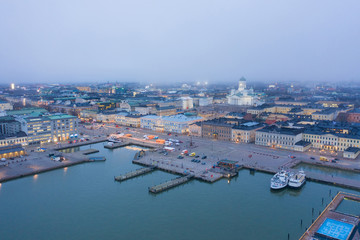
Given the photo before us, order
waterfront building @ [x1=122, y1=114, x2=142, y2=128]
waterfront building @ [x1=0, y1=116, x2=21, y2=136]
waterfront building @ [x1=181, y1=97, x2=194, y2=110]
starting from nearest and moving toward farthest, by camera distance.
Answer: waterfront building @ [x1=0, y1=116, x2=21, y2=136] → waterfront building @ [x1=122, y1=114, x2=142, y2=128] → waterfront building @ [x1=181, y1=97, x2=194, y2=110]

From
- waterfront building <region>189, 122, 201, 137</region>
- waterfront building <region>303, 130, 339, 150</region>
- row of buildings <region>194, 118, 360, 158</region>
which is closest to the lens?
row of buildings <region>194, 118, 360, 158</region>

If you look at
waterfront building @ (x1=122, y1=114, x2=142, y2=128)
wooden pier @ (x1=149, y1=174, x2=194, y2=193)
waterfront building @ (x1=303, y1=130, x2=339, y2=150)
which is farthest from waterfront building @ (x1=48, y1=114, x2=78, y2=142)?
waterfront building @ (x1=303, y1=130, x2=339, y2=150)

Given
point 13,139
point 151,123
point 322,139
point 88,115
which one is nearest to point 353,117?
point 322,139

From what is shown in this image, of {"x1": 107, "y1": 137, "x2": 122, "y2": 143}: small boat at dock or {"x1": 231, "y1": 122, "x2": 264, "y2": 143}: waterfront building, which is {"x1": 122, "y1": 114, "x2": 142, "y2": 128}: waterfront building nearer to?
{"x1": 107, "y1": 137, "x2": 122, "y2": 143}: small boat at dock

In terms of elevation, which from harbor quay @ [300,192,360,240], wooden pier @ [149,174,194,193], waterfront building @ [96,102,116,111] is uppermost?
waterfront building @ [96,102,116,111]

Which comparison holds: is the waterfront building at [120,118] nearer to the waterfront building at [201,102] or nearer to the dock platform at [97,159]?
the dock platform at [97,159]
